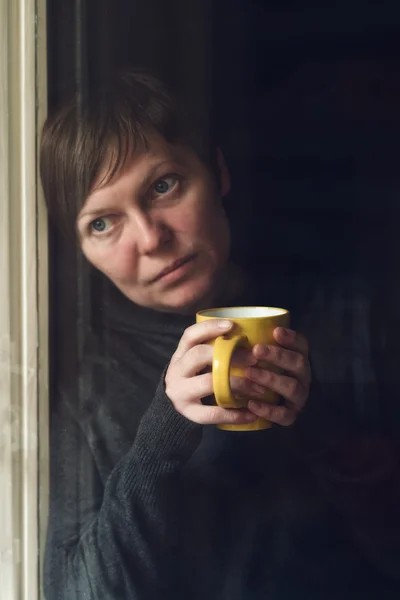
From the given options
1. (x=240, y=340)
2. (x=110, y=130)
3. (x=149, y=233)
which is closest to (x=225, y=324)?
(x=240, y=340)

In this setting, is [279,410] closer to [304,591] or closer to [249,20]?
[304,591]

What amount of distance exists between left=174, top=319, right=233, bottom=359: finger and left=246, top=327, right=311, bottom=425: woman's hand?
0.12 feet

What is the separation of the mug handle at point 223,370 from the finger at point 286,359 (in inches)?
1.6

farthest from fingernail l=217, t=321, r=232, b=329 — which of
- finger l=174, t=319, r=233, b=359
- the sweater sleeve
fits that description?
the sweater sleeve

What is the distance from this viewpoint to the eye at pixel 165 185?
73 centimetres

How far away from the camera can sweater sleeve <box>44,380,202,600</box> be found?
74cm

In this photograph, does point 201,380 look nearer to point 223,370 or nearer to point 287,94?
point 223,370

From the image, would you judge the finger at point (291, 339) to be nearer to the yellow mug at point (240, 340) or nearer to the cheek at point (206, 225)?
the yellow mug at point (240, 340)

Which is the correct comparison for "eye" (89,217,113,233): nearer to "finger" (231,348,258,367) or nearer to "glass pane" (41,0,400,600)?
"glass pane" (41,0,400,600)

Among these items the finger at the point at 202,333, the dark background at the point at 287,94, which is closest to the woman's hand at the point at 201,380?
the finger at the point at 202,333

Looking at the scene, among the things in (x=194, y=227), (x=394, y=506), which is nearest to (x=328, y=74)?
(x=194, y=227)

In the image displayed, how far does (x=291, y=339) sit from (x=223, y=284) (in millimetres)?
90

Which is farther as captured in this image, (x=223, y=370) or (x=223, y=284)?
(x=223, y=284)

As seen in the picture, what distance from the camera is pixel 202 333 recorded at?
70 cm
